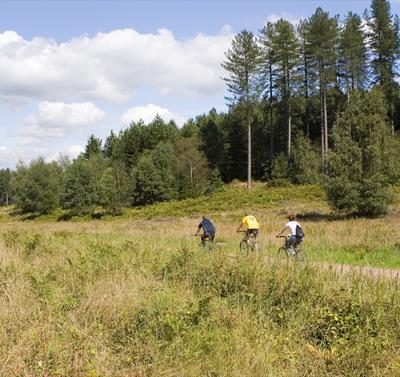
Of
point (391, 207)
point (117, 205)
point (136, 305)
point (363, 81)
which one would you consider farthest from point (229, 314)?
point (363, 81)

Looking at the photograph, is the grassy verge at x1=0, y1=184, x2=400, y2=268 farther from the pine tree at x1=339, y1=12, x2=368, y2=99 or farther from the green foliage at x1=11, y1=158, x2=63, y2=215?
the pine tree at x1=339, y1=12, x2=368, y2=99

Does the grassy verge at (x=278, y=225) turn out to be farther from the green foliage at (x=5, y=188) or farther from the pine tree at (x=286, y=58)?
the green foliage at (x=5, y=188)

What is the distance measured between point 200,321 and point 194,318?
9cm

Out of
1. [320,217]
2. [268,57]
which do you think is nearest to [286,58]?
[268,57]

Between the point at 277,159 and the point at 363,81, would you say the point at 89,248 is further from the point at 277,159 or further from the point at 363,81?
the point at 363,81

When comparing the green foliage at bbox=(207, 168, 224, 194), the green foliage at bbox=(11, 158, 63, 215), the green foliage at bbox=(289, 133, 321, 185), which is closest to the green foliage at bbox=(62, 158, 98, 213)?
the green foliage at bbox=(11, 158, 63, 215)

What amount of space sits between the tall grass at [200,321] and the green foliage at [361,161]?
21.0 m

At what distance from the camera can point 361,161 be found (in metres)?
27.2

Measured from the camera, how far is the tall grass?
4.50 m

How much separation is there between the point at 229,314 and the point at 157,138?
75.3 metres

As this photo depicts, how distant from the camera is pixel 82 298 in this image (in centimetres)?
607

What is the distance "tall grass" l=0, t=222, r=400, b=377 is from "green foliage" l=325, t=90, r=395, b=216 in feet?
68.8

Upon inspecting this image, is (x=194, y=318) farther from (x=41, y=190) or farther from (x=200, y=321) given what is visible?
(x=41, y=190)

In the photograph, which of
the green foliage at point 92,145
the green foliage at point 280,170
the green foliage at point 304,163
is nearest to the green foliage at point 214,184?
the green foliage at point 280,170
